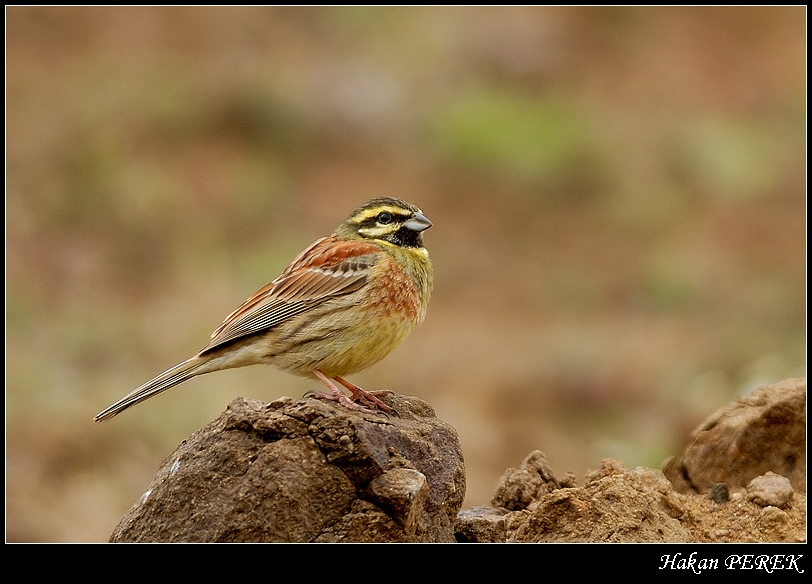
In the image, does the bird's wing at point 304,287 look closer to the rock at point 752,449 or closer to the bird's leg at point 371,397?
the bird's leg at point 371,397

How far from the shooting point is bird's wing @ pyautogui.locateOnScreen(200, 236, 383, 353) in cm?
739

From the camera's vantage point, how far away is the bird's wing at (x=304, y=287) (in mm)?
7391

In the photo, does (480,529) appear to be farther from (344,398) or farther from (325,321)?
(325,321)

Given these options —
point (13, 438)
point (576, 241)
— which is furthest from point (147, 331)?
point (576, 241)

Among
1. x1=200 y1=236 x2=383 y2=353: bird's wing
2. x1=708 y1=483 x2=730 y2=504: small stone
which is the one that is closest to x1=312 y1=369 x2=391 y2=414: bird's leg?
x1=200 y1=236 x2=383 y2=353: bird's wing

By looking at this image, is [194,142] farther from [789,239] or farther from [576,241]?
[789,239]

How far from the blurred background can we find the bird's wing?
11.5 feet

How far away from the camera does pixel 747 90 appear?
2442 cm

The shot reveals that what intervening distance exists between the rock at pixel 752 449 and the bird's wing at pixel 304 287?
2.19m

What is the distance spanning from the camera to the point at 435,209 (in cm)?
1914

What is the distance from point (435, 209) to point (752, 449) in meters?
12.3

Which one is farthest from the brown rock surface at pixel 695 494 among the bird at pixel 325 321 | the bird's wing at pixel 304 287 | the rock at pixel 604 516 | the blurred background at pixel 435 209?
the blurred background at pixel 435 209

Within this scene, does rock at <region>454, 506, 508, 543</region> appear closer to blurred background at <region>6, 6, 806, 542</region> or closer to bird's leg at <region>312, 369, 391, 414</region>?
bird's leg at <region>312, 369, 391, 414</region>

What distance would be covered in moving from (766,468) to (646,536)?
5.07 feet
